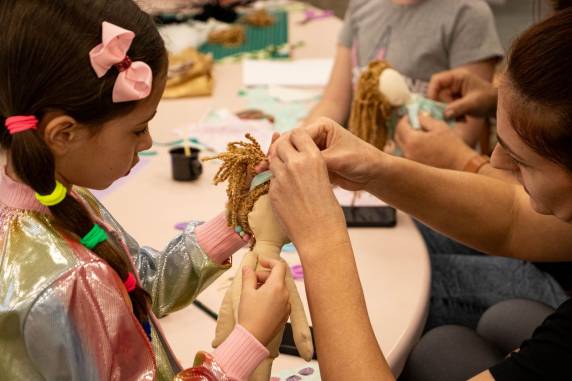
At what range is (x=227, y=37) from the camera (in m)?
2.79

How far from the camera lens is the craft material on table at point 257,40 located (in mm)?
2707

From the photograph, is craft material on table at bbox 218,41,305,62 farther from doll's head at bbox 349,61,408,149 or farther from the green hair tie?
the green hair tie

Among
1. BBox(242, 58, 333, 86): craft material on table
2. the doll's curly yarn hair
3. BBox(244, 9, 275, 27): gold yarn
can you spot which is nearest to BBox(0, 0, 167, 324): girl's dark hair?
the doll's curly yarn hair

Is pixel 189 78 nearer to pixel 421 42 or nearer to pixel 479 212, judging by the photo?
pixel 421 42

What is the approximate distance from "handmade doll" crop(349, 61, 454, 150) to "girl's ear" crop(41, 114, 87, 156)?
86cm

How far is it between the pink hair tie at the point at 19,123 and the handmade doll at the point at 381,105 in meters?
0.93

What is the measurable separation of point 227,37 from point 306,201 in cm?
203

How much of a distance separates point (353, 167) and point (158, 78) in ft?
1.23

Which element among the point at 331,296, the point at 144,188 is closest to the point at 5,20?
the point at 331,296

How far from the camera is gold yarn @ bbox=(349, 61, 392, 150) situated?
1.51 meters

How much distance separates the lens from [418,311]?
43.6 inches

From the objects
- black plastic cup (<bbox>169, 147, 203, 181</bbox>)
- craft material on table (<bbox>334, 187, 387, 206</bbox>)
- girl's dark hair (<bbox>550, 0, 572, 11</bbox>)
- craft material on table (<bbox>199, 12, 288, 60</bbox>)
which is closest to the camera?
girl's dark hair (<bbox>550, 0, 572, 11</bbox>)

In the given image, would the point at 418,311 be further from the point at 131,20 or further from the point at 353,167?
the point at 131,20

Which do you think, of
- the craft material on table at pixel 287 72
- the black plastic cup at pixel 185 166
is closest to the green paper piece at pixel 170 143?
the black plastic cup at pixel 185 166
